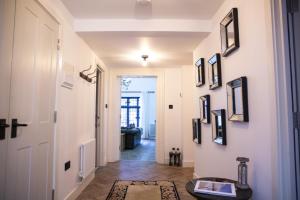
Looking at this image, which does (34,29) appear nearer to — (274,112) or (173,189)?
A: (274,112)

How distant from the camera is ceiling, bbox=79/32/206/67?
10.4ft

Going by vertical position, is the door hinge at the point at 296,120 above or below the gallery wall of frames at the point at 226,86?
below

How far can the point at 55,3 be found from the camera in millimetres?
2393

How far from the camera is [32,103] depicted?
1.96 meters

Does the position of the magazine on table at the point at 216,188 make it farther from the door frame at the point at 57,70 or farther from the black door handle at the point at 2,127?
the door frame at the point at 57,70

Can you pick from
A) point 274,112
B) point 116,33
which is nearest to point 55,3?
point 116,33

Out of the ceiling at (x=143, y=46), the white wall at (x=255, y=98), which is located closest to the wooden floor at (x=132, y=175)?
the white wall at (x=255, y=98)

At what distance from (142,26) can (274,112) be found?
2044mm

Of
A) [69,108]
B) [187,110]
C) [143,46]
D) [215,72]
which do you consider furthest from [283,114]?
[187,110]

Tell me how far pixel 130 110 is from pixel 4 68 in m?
9.66

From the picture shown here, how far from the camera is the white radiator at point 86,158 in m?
3.25

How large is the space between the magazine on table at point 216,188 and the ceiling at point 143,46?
6.70ft

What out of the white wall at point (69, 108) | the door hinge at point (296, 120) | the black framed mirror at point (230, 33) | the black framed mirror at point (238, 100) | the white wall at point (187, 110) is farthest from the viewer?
the white wall at point (187, 110)

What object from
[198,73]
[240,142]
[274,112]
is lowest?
[240,142]
